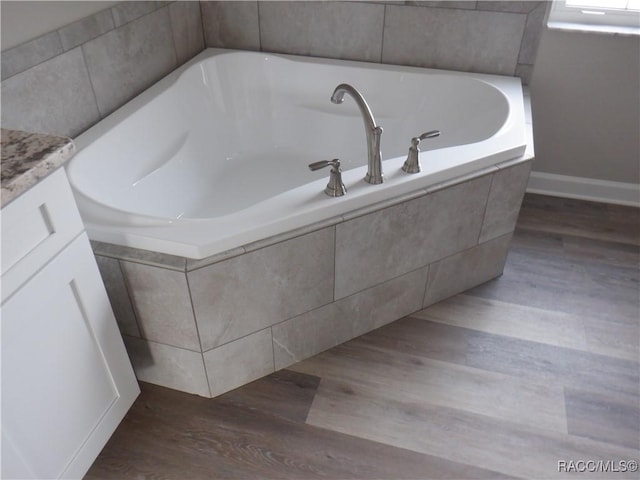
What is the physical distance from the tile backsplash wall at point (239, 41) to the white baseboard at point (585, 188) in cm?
52

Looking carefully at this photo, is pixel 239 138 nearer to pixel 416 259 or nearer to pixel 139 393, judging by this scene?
pixel 416 259

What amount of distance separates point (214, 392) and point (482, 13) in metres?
1.75

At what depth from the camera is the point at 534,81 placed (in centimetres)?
231

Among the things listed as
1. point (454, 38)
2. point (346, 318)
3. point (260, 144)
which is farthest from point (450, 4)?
point (346, 318)

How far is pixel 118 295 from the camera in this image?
1.45m

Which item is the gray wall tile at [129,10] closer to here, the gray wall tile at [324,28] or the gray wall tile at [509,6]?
the gray wall tile at [324,28]

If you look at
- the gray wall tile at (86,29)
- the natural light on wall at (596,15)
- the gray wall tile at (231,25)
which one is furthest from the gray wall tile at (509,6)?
the gray wall tile at (86,29)

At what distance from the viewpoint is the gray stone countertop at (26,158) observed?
38.8 inches

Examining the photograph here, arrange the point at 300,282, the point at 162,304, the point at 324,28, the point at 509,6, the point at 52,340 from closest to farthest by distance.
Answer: the point at 52,340
the point at 162,304
the point at 300,282
the point at 509,6
the point at 324,28

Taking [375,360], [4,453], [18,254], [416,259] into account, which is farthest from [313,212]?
[4,453]

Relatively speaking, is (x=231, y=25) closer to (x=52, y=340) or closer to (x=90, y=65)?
(x=90, y=65)

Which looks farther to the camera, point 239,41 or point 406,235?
point 239,41

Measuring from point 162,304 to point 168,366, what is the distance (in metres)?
0.26

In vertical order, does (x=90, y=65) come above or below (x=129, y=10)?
below
